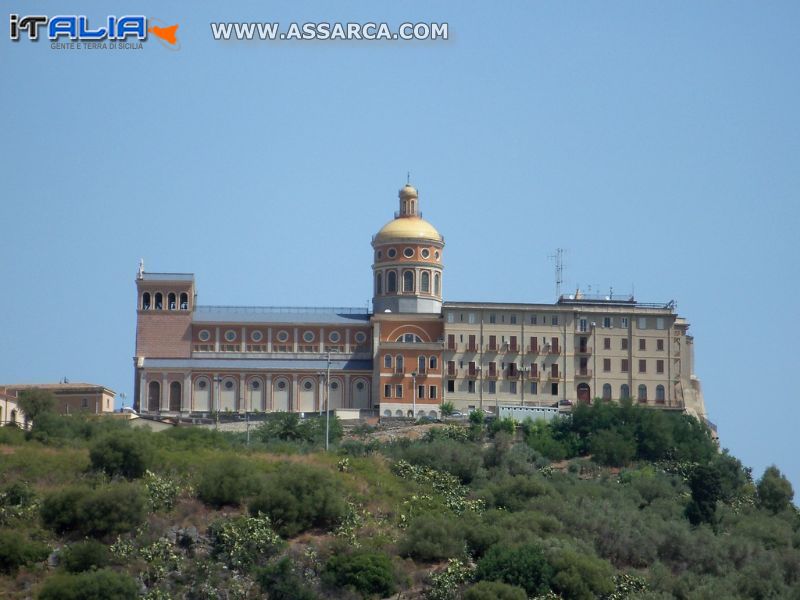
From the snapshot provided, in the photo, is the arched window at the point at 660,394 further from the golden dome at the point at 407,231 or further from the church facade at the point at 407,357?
the golden dome at the point at 407,231

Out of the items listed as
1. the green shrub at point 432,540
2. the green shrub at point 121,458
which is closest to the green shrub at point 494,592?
the green shrub at point 432,540

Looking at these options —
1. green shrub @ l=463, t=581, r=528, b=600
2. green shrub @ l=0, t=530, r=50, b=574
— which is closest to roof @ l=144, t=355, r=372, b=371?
green shrub @ l=0, t=530, r=50, b=574

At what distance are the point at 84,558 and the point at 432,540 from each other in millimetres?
13378

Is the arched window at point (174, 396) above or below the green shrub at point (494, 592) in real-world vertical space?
above

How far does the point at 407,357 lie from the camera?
110812 mm

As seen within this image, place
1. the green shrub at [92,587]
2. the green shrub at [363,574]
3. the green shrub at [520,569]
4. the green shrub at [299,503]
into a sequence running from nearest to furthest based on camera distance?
the green shrub at [92,587], the green shrub at [363,574], the green shrub at [520,569], the green shrub at [299,503]

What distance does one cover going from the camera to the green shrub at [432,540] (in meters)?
73.1

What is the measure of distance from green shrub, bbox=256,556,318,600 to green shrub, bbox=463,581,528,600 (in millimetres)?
5685

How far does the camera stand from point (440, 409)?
357ft

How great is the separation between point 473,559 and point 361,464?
10.2 metres

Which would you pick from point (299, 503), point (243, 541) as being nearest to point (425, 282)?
point (299, 503)

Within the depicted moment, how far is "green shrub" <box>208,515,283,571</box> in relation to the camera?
7125 centimetres

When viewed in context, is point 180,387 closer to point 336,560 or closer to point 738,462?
point 738,462

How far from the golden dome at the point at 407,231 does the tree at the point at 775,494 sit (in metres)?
28.9
